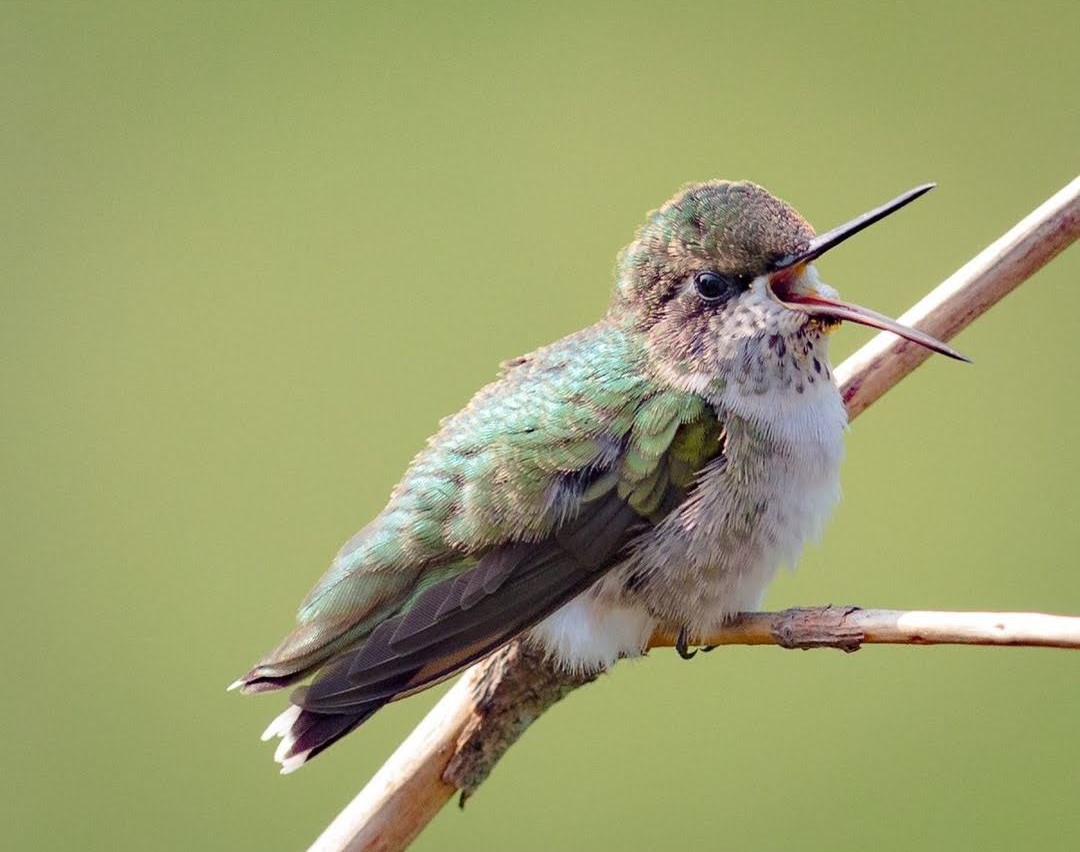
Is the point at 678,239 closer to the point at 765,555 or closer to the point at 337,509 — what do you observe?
the point at 765,555

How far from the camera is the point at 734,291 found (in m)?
2.73

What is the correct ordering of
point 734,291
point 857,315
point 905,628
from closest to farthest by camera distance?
point 905,628 < point 857,315 < point 734,291

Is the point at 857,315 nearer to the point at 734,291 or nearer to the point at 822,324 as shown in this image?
the point at 822,324

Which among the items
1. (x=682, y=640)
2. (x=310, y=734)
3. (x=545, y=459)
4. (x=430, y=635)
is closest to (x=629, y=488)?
(x=545, y=459)

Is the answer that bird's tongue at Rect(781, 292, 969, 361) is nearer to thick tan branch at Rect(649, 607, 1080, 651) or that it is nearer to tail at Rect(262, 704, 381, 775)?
thick tan branch at Rect(649, 607, 1080, 651)

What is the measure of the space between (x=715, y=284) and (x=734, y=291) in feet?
0.13

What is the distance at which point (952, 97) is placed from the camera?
5.07 metres

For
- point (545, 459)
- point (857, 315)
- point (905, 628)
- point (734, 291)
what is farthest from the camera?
point (734, 291)

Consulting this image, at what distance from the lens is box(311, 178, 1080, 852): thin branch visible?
239 cm

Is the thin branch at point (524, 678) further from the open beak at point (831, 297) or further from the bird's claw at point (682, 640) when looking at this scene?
the open beak at point (831, 297)

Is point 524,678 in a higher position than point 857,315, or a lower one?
lower

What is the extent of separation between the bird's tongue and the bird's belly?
18cm

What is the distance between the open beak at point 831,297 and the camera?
7.76 ft

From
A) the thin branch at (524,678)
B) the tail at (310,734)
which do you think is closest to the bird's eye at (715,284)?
the thin branch at (524,678)
